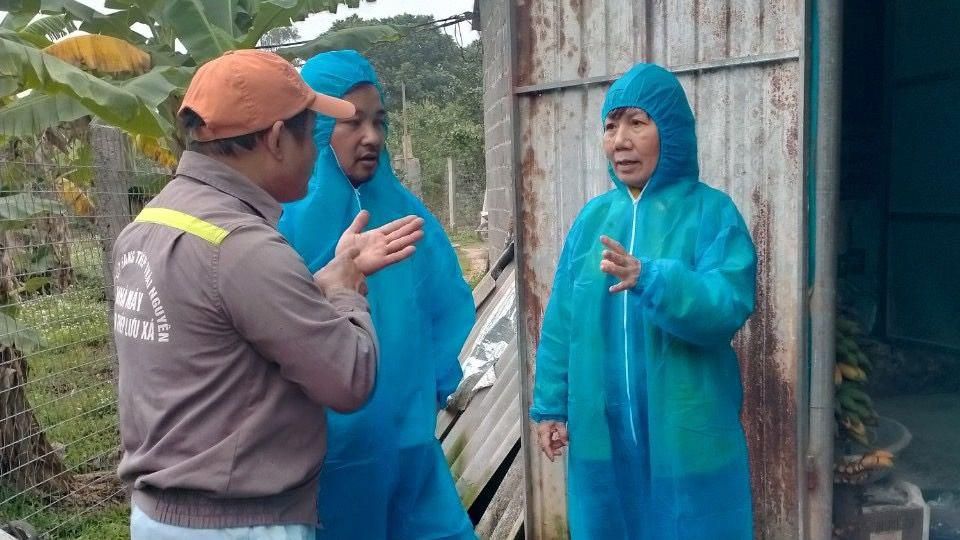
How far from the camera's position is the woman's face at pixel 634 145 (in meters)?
2.37

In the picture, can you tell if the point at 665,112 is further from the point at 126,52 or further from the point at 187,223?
the point at 126,52

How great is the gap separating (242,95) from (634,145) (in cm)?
119

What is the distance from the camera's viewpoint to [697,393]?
229 centimetres

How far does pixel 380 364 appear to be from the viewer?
2.36 metres

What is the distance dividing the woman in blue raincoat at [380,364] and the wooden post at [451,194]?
1616 centimetres

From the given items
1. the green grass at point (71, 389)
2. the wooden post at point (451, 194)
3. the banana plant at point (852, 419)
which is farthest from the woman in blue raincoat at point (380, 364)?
the wooden post at point (451, 194)

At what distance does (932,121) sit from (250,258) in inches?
211

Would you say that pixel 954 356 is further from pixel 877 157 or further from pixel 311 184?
pixel 311 184

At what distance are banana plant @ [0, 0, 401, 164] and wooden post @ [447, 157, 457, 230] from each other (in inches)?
479

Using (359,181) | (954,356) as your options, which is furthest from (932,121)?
(359,181)

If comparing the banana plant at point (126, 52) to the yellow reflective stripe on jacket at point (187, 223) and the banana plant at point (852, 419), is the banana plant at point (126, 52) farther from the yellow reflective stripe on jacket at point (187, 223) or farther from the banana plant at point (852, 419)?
the banana plant at point (852, 419)

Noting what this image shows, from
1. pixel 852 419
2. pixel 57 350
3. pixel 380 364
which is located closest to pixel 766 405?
pixel 852 419

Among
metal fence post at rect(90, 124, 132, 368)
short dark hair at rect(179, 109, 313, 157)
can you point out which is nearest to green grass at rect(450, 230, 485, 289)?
metal fence post at rect(90, 124, 132, 368)

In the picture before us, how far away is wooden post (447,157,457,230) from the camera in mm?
18812
